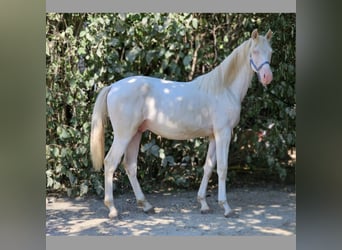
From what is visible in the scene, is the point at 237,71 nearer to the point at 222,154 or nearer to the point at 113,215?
the point at 222,154

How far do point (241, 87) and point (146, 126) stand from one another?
3.70 ft

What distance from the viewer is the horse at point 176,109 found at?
4531 mm

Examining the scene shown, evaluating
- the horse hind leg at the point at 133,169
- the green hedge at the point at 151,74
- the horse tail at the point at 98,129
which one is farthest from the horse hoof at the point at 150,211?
the green hedge at the point at 151,74

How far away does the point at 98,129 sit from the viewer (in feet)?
15.0

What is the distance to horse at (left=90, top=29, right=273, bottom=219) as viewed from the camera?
453cm

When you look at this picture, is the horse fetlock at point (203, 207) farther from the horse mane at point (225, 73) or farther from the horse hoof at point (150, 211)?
the horse mane at point (225, 73)

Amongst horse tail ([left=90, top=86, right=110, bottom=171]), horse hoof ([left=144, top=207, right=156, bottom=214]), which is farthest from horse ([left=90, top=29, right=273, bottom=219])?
horse hoof ([left=144, top=207, right=156, bottom=214])

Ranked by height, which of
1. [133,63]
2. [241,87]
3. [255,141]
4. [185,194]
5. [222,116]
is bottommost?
[185,194]

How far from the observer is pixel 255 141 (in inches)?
242
